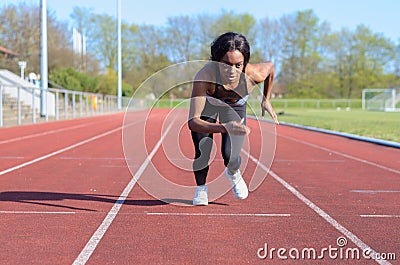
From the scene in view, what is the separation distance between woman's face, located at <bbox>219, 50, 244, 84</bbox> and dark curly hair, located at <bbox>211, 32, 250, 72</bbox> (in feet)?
0.16

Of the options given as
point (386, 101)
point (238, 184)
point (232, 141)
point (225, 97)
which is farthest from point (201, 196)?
point (386, 101)

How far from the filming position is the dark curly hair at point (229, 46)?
522 cm

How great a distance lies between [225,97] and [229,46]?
0.61m

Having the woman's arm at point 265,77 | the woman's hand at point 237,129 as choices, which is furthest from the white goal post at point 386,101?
the woman's hand at point 237,129

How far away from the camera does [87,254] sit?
4113 millimetres

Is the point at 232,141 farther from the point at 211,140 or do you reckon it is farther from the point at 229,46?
the point at 229,46

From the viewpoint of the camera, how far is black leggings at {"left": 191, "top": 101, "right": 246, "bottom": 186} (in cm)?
573

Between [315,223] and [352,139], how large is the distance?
12.9 meters

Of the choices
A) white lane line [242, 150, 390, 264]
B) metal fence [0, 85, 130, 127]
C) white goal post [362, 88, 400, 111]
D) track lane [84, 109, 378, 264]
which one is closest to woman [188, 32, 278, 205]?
track lane [84, 109, 378, 264]

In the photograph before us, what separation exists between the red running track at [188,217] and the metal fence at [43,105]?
14.1m

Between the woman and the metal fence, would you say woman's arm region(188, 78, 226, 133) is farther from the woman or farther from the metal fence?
the metal fence

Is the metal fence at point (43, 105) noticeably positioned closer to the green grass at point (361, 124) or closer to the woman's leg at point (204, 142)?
the green grass at point (361, 124)

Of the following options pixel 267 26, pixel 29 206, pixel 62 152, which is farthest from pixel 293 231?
pixel 267 26

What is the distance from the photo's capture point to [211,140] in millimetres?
5801
